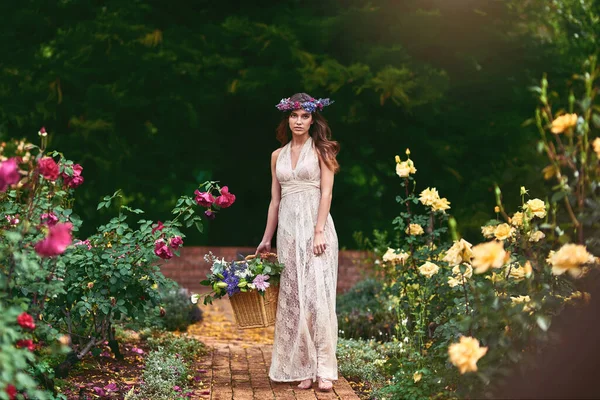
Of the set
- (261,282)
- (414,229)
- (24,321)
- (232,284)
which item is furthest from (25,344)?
(414,229)

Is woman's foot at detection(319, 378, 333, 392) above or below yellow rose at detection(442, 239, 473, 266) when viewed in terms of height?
below

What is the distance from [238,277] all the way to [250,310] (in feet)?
0.88

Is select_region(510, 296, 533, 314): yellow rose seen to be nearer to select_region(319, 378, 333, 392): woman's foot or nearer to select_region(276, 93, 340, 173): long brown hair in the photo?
select_region(319, 378, 333, 392): woman's foot

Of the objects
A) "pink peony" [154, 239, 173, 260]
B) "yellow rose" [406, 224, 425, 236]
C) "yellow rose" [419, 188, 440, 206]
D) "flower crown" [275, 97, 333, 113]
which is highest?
"flower crown" [275, 97, 333, 113]

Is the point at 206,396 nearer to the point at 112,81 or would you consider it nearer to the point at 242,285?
the point at 242,285

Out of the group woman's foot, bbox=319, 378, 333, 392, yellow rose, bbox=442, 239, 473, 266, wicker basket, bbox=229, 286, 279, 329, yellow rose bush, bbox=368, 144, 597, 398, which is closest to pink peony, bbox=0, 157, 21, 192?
yellow rose bush, bbox=368, 144, 597, 398

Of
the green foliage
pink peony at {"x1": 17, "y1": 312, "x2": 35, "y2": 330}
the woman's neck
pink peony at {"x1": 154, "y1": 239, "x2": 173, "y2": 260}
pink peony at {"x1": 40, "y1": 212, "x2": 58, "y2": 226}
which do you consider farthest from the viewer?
the green foliage

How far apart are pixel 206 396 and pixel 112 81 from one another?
724 centimetres

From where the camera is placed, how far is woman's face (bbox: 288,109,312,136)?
5.95 meters

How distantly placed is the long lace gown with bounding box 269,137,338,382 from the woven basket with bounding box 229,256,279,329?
23 centimetres

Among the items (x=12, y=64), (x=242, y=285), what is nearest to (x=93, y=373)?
(x=242, y=285)

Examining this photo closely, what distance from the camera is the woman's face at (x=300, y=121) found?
5949mm

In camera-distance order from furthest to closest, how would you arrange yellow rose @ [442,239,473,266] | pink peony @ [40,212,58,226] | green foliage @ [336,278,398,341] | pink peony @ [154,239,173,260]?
green foliage @ [336,278,398,341]
pink peony @ [154,239,173,260]
pink peony @ [40,212,58,226]
yellow rose @ [442,239,473,266]

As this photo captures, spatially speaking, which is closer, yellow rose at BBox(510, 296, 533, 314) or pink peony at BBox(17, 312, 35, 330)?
pink peony at BBox(17, 312, 35, 330)
